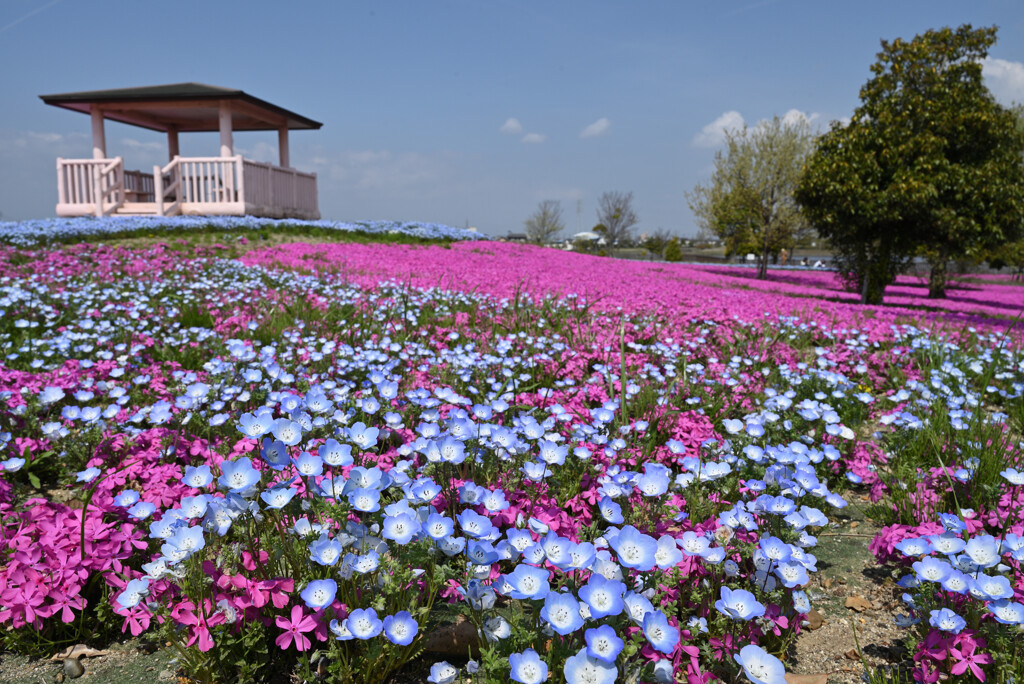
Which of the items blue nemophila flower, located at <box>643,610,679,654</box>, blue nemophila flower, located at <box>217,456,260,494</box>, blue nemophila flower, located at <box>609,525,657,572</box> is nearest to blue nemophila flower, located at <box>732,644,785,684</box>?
blue nemophila flower, located at <box>643,610,679,654</box>

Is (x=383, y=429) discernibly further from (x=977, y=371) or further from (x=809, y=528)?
(x=977, y=371)

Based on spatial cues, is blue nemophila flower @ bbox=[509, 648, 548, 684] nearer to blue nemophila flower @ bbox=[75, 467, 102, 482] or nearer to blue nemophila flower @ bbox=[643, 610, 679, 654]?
blue nemophila flower @ bbox=[643, 610, 679, 654]

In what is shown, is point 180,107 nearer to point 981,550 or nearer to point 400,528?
point 400,528

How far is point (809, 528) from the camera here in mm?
2738

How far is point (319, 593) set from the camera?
1.56 m

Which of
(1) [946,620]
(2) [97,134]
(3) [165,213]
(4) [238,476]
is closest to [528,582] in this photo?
(4) [238,476]

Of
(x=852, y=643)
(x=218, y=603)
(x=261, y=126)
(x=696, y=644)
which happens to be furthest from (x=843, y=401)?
(x=261, y=126)

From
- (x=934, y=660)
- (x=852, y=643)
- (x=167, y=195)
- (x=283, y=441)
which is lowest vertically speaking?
(x=852, y=643)

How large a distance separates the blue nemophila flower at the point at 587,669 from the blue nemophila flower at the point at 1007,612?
3.98 ft

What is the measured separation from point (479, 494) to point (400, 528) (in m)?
0.38

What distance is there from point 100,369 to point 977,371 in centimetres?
634

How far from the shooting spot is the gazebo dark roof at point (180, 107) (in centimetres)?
1788

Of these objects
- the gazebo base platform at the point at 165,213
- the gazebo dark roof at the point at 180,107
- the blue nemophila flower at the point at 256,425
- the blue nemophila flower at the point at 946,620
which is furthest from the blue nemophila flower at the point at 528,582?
the gazebo dark roof at the point at 180,107

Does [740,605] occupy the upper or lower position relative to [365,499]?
lower
